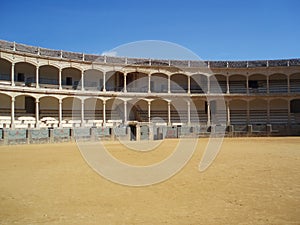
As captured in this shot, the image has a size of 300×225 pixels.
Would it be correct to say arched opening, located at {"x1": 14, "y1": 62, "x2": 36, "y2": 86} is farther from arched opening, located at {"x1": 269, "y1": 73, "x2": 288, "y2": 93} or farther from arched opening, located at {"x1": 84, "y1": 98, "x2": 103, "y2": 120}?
arched opening, located at {"x1": 269, "y1": 73, "x2": 288, "y2": 93}

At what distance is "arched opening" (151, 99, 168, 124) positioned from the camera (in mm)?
35750

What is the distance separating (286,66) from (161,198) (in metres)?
33.5

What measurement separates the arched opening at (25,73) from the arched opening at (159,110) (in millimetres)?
14115

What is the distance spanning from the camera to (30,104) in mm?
29078

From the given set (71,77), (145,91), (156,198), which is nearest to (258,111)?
(145,91)

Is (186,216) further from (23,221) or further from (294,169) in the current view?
(294,169)

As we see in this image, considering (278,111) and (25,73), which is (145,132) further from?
(278,111)

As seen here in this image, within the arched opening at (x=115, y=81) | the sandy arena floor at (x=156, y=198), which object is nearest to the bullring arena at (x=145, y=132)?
the sandy arena floor at (x=156, y=198)

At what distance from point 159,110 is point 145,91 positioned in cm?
336

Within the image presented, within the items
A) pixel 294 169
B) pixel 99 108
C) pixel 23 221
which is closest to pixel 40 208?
pixel 23 221

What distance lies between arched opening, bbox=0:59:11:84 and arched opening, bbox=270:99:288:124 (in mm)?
29787

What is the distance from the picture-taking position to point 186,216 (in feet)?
18.1

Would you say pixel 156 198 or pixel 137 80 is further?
pixel 137 80

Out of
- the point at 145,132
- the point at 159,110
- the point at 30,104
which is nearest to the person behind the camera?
the point at 145,132
